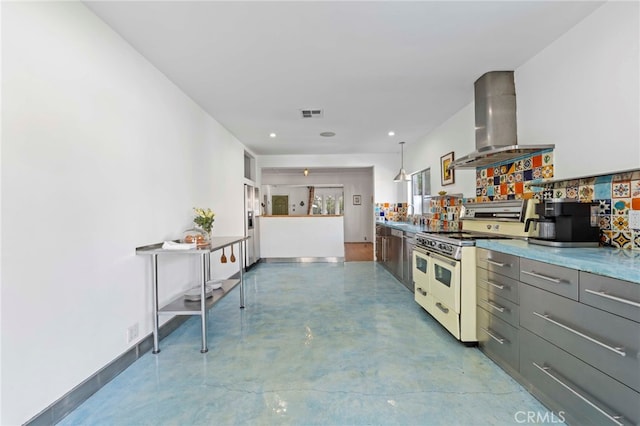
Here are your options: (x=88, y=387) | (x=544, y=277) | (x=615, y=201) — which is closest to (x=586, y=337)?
(x=544, y=277)

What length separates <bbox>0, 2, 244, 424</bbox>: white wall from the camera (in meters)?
1.48

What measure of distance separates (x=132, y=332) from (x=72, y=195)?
1.19m

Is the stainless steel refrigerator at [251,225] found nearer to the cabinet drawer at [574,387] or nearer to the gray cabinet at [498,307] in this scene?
the gray cabinet at [498,307]

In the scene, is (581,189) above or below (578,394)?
above

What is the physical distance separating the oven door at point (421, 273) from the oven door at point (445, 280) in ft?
0.36

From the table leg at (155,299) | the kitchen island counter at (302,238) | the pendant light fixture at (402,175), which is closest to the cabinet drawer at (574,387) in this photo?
the table leg at (155,299)

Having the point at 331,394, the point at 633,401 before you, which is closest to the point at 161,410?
the point at 331,394

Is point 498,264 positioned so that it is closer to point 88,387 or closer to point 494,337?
point 494,337

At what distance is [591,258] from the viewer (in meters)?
1.58

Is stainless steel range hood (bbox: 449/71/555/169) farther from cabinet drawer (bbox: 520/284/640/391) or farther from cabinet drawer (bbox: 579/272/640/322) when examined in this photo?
cabinet drawer (bbox: 579/272/640/322)

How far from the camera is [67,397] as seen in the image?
175cm

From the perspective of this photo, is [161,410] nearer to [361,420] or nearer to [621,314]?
[361,420]

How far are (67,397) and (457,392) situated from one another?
2388 mm

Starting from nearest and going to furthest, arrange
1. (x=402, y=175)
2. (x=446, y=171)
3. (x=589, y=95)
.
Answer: (x=589, y=95) → (x=446, y=171) → (x=402, y=175)
